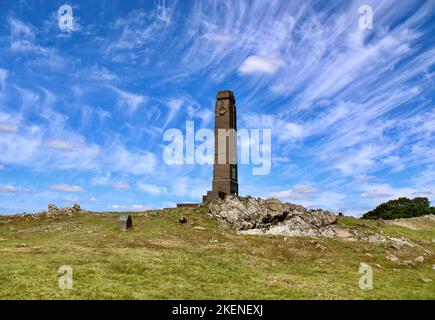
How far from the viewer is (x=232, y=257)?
23.0 metres

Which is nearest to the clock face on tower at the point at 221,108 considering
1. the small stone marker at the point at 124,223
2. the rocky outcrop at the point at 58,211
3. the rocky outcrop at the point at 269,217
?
the rocky outcrop at the point at 269,217

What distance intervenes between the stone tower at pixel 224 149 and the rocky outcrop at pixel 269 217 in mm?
2330

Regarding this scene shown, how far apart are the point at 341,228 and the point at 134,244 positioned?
18.0 m

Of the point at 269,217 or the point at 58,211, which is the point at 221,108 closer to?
the point at 269,217

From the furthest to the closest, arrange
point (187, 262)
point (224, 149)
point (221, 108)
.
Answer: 1. point (221, 108)
2. point (224, 149)
3. point (187, 262)

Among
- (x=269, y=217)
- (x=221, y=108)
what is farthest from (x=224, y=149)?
(x=269, y=217)

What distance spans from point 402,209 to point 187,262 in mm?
63669

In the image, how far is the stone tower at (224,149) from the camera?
36.6 m

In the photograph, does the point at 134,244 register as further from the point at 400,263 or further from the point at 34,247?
the point at 400,263

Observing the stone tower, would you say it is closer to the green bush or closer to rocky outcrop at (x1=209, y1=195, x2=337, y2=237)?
rocky outcrop at (x1=209, y1=195, x2=337, y2=237)

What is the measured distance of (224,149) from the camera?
37.2m

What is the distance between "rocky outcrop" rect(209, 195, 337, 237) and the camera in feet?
103

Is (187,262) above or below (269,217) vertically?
below
